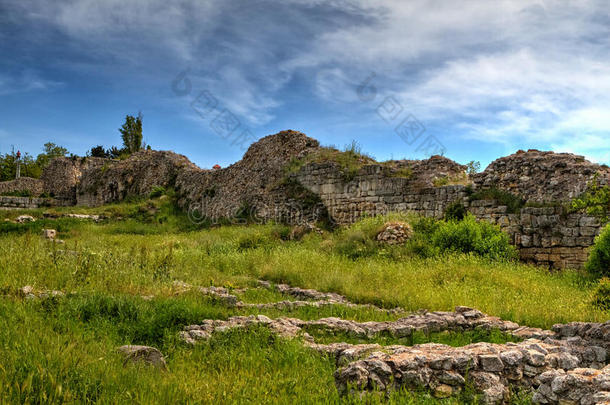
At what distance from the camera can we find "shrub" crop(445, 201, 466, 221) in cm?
1502

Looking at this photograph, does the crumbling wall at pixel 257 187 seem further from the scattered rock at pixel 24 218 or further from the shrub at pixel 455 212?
the scattered rock at pixel 24 218

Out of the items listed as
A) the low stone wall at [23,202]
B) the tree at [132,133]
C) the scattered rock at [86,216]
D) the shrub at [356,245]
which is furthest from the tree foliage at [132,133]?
the shrub at [356,245]

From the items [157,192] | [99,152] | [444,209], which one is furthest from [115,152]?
[444,209]

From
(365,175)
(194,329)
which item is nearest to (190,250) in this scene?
(365,175)

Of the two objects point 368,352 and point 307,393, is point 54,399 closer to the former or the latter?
point 307,393

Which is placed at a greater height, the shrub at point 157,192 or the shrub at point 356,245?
the shrub at point 157,192

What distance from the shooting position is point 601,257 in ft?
36.0

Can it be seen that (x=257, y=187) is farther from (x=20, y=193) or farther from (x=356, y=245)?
(x=20, y=193)

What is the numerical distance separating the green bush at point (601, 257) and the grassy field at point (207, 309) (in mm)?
436

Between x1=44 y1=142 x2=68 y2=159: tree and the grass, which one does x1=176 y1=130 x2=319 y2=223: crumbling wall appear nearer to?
the grass

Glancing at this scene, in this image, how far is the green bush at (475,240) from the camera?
1298 centimetres

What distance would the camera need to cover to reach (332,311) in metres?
8.00

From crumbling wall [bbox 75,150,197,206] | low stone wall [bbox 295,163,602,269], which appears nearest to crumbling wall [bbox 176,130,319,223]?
low stone wall [bbox 295,163,602,269]

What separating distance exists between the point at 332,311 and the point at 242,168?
18170mm
